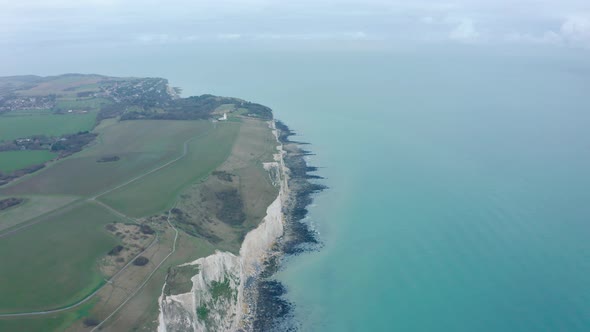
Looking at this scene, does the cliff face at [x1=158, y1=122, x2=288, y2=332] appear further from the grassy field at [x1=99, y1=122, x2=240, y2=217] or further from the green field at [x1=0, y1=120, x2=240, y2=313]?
the grassy field at [x1=99, y1=122, x2=240, y2=217]

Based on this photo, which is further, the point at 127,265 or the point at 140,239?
the point at 140,239

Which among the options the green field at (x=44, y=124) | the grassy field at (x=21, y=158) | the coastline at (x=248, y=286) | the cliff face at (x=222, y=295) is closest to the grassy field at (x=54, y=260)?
the cliff face at (x=222, y=295)

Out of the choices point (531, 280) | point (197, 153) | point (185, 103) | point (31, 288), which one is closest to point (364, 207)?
point (531, 280)

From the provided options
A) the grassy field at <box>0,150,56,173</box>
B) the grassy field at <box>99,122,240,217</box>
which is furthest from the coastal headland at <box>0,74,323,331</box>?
the grassy field at <box>0,150,56,173</box>

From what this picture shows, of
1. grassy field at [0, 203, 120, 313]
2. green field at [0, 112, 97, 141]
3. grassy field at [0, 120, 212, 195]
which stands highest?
green field at [0, 112, 97, 141]

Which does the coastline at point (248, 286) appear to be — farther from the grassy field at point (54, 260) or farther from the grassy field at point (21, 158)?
the grassy field at point (21, 158)

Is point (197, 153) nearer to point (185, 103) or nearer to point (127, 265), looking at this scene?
point (127, 265)
